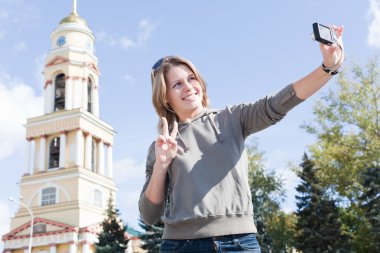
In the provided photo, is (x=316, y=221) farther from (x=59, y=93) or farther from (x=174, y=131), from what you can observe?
(x=59, y=93)

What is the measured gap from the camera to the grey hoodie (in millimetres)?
2512

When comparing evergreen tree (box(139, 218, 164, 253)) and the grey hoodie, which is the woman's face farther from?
evergreen tree (box(139, 218, 164, 253))

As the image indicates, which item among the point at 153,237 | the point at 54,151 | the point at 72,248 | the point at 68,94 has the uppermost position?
the point at 68,94

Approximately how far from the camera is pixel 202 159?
2.66 m

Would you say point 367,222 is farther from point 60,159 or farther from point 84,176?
point 60,159

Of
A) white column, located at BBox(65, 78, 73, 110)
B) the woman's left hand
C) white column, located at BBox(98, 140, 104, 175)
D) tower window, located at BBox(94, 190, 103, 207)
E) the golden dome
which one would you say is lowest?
the woman's left hand

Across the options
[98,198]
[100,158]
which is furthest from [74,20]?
[98,198]

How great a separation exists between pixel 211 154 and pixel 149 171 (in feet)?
1.55

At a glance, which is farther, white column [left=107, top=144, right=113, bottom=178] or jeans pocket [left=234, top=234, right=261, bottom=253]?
white column [left=107, top=144, right=113, bottom=178]

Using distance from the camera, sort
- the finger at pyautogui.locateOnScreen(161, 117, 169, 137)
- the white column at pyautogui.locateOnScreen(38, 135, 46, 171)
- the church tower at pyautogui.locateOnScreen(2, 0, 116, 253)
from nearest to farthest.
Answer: the finger at pyautogui.locateOnScreen(161, 117, 169, 137), the church tower at pyautogui.locateOnScreen(2, 0, 116, 253), the white column at pyautogui.locateOnScreen(38, 135, 46, 171)

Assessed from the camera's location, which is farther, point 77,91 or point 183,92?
point 77,91

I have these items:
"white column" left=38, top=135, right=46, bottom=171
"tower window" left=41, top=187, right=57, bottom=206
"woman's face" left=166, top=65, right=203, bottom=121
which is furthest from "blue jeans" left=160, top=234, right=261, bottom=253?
"white column" left=38, top=135, right=46, bottom=171

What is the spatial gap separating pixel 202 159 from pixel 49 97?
46.3m

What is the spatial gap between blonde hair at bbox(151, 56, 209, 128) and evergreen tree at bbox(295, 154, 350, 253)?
79.3 feet
